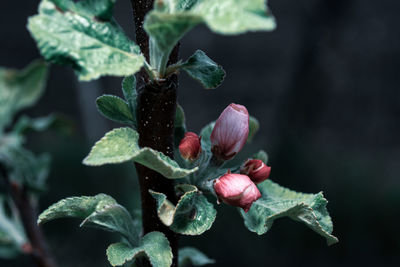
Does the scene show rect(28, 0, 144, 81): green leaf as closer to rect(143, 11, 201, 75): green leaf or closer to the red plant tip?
rect(143, 11, 201, 75): green leaf

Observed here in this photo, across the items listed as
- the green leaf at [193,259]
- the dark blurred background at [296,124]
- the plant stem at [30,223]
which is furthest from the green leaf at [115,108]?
the dark blurred background at [296,124]

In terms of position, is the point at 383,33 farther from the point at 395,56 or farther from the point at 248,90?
the point at 248,90

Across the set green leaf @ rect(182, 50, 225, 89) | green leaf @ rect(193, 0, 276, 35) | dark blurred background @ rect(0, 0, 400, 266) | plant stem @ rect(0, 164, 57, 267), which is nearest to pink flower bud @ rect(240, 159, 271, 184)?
green leaf @ rect(182, 50, 225, 89)

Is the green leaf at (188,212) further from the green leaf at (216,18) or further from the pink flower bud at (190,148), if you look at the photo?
the green leaf at (216,18)

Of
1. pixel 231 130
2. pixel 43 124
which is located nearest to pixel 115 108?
pixel 231 130

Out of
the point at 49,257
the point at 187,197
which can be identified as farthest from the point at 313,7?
the point at 187,197

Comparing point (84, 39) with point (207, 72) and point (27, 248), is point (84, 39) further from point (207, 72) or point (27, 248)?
point (27, 248)
